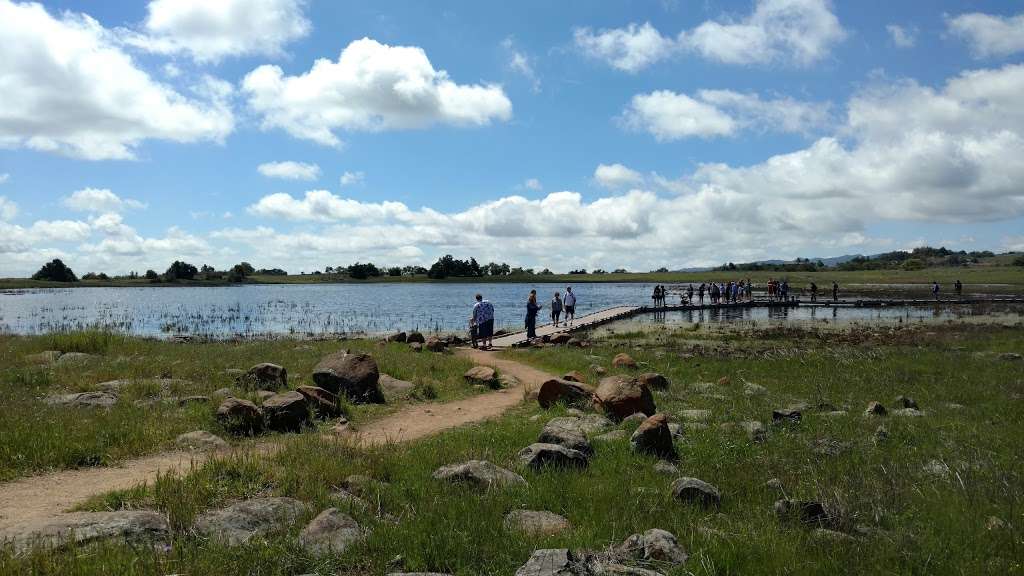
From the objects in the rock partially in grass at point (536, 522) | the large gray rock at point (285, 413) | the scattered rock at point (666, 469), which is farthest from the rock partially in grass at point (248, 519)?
the scattered rock at point (666, 469)

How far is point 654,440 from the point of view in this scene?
1016 centimetres

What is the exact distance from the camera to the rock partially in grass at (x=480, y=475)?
27.4 feet

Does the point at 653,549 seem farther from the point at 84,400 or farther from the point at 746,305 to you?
the point at 746,305

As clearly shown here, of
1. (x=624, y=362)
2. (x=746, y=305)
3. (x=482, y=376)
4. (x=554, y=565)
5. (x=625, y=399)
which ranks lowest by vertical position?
(x=746, y=305)

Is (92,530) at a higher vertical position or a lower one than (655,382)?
higher

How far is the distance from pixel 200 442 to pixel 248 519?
433 centimetres

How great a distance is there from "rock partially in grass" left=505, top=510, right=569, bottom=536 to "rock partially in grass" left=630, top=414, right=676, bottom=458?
3.07m

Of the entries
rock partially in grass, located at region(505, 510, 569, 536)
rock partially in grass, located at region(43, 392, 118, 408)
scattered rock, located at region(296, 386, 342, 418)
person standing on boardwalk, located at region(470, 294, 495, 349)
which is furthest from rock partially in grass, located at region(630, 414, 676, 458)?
person standing on boardwalk, located at region(470, 294, 495, 349)

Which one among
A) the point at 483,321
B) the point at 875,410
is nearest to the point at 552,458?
the point at 875,410

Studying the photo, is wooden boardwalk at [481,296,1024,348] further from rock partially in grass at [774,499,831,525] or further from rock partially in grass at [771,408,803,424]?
rock partially in grass at [774,499,831,525]

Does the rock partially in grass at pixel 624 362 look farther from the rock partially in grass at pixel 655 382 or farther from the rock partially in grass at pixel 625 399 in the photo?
the rock partially in grass at pixel 625 399

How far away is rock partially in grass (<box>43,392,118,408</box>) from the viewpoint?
509 inches

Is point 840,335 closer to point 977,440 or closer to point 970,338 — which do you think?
point 970,338

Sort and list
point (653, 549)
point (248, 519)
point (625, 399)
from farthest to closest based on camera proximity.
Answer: point (625, 399), point (248, 519), point (653, 549)
